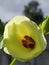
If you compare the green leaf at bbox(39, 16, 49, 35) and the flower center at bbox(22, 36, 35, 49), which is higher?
the green leaf at bbox(39, 16, 49, 35)

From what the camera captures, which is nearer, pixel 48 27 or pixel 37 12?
pixel 48 27

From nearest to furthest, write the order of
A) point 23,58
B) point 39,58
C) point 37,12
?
point 23,58 → point 39,58 → point 37,12

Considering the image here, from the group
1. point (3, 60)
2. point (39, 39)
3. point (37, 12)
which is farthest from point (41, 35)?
point (37, 12)

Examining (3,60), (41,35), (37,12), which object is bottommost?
(37,12)

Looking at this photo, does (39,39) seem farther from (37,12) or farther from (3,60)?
(37,12)

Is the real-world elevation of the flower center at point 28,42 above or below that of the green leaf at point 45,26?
below
